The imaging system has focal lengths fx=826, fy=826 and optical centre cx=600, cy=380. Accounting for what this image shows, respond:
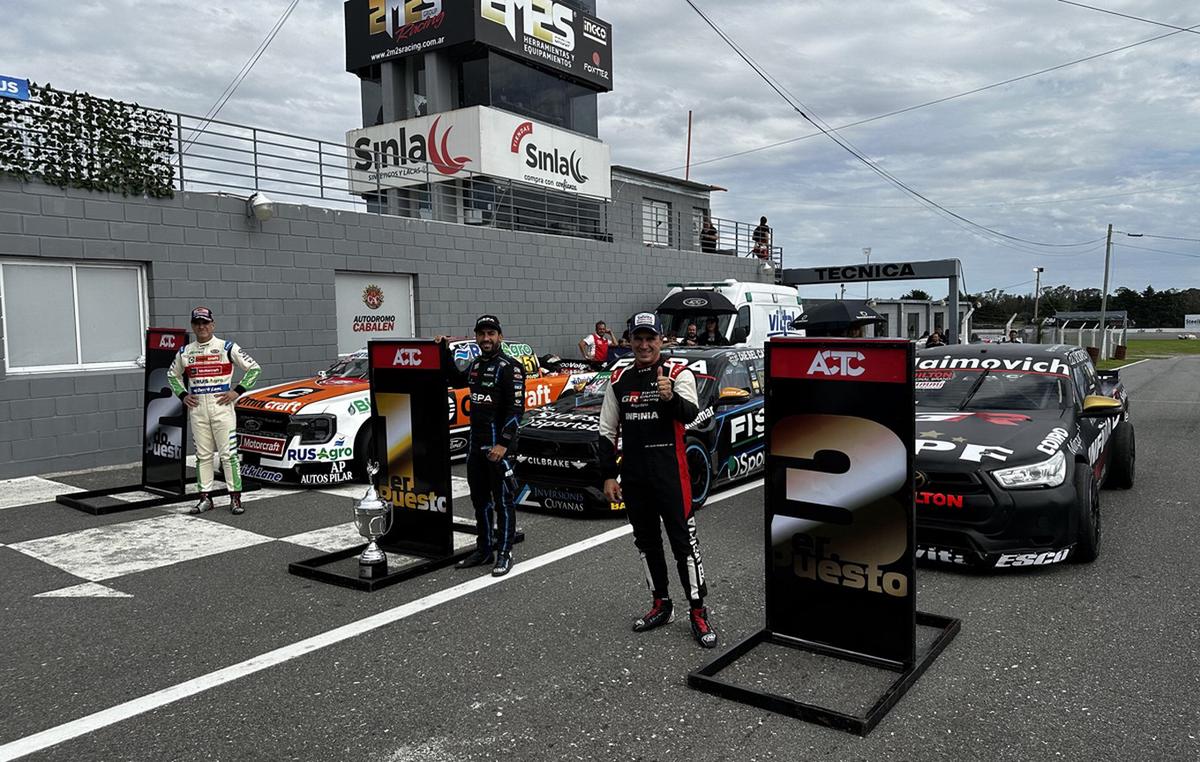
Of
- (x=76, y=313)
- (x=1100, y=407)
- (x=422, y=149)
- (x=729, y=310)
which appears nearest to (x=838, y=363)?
(x=1100, y=407)

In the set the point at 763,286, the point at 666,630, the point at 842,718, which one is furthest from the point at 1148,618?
the point at 763,286

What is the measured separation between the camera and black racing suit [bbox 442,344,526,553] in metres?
5.88

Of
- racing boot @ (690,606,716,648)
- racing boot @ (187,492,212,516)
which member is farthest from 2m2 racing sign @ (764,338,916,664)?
racing boot @ (187,492,212,516)

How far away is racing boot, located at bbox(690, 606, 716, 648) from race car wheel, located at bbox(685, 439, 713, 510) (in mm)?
3086

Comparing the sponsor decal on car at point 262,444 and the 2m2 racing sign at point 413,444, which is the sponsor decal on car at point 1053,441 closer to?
the 2m2 racing sign at point 413,444

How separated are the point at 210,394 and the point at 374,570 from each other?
3343 millimetres

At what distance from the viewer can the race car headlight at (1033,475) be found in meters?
5.39

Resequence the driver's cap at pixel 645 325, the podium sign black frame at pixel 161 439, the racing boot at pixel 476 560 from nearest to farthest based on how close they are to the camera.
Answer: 1. the driver's cap at pixel 645 325
2. the racing boot at pixel 476 560
3. the podium sign black frame at pixel 161 439

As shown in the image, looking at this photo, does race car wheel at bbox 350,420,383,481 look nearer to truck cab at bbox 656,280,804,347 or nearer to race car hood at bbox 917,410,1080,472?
race car hood at bbox 917,410,1080,472

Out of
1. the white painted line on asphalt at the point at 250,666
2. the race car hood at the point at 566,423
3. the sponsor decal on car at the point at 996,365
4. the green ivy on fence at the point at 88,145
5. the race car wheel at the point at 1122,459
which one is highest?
the green ivy on fence at the point at 88,145

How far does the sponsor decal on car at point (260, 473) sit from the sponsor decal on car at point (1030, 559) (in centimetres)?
705

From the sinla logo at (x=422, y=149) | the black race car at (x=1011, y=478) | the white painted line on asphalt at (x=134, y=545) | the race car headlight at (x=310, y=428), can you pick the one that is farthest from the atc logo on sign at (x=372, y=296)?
the black race car at (x=1011, y=478)

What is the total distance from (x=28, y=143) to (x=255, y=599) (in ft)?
25.5

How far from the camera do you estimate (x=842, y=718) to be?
352cm
